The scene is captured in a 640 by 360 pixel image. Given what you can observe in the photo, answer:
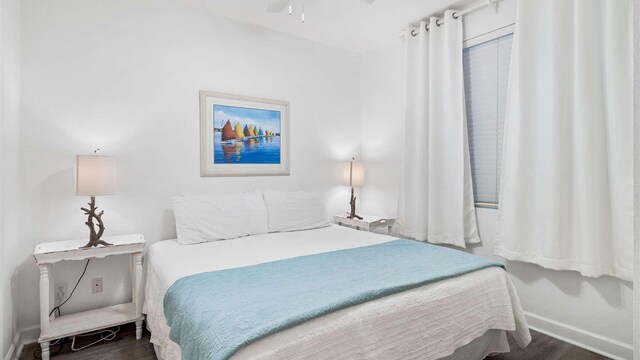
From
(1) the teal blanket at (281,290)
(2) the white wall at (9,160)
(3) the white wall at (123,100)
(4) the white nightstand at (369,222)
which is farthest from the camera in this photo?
(4) the white nightstand at (369,222)

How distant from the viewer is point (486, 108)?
2.89 m

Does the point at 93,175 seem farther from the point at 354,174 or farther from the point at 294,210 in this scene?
the point at 354,174

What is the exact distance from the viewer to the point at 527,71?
2.46 m

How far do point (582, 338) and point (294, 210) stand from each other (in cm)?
243

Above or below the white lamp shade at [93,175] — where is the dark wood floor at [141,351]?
below

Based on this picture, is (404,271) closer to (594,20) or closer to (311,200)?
(311,200)

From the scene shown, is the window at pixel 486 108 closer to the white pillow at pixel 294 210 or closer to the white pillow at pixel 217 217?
the white pillow at pixel 294 210

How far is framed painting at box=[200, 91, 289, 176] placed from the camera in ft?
10.0

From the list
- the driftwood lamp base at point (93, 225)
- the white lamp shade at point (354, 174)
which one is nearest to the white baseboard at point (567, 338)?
the driftwood lamp base at point (93, 225)

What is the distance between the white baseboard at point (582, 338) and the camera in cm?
210

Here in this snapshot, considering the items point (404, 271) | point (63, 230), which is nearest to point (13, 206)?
point (63, 230)

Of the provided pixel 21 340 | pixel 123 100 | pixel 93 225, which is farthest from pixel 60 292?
pixel 123 100

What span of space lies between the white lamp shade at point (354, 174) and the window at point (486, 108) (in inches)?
49.1

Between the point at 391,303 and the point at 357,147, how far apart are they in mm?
2866
